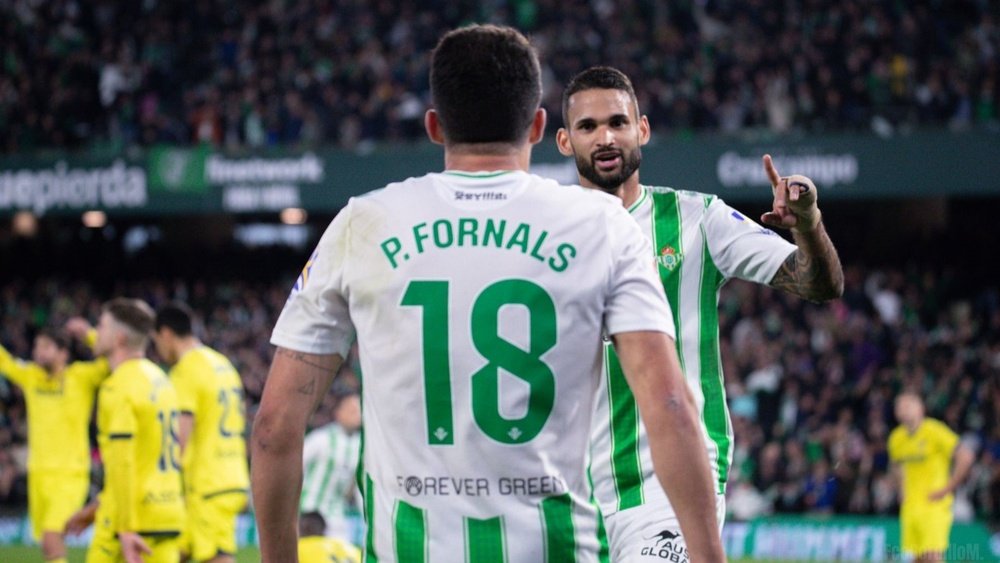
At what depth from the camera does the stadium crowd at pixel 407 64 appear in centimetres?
2130

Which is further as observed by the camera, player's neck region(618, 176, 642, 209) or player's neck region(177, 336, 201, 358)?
player's neck region(177, 336, 201, 358)

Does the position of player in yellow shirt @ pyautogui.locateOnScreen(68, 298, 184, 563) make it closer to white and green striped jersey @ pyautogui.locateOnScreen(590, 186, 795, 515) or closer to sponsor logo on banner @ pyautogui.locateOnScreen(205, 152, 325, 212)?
white and green striped jersey @ pyautogui.locateOnScreen(590, 186, 795, 515)

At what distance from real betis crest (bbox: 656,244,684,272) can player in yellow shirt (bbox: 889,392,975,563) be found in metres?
9.68

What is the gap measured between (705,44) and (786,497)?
8075 mm

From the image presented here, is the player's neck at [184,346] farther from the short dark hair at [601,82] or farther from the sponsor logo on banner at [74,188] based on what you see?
the sponsor logo on banner at [74,188]

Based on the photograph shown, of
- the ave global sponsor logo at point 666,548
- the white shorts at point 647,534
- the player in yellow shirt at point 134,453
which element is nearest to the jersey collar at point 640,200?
the white shorts at point 647,534

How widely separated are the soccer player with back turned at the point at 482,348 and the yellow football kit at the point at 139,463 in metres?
5.17

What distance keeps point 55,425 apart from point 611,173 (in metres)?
9.62

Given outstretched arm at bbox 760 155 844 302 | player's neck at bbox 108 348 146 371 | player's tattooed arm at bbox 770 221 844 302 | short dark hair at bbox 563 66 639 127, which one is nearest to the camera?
outstretched arm at bbox 760 155 844 302

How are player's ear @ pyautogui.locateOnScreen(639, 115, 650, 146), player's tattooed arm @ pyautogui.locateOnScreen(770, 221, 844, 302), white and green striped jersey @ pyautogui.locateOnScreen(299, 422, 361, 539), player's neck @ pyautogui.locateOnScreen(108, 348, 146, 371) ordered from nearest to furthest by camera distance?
player's tattooed arm @ pyautogui.locateOnScreen(770, 221, 844, 302) → player's ear @ pyautogui.locateOnScreen(639, 115, 650, 146) → player's neck @ pyautogui.locateOnScreen(108, 348, 146, 371) → white and green striped jersey @ pyautogui.locateOnScreen(299, 422, 361, 539)

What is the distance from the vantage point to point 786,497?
57.1ft

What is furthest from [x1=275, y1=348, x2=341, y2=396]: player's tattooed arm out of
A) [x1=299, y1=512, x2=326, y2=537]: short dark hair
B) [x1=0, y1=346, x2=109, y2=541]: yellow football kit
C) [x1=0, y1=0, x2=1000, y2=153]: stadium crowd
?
[x1=0, y1=0, x2=1000, y2=153]: stadium crowd

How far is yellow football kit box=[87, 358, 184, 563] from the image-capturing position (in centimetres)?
805

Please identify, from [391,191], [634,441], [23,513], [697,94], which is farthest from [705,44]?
[391,191]
